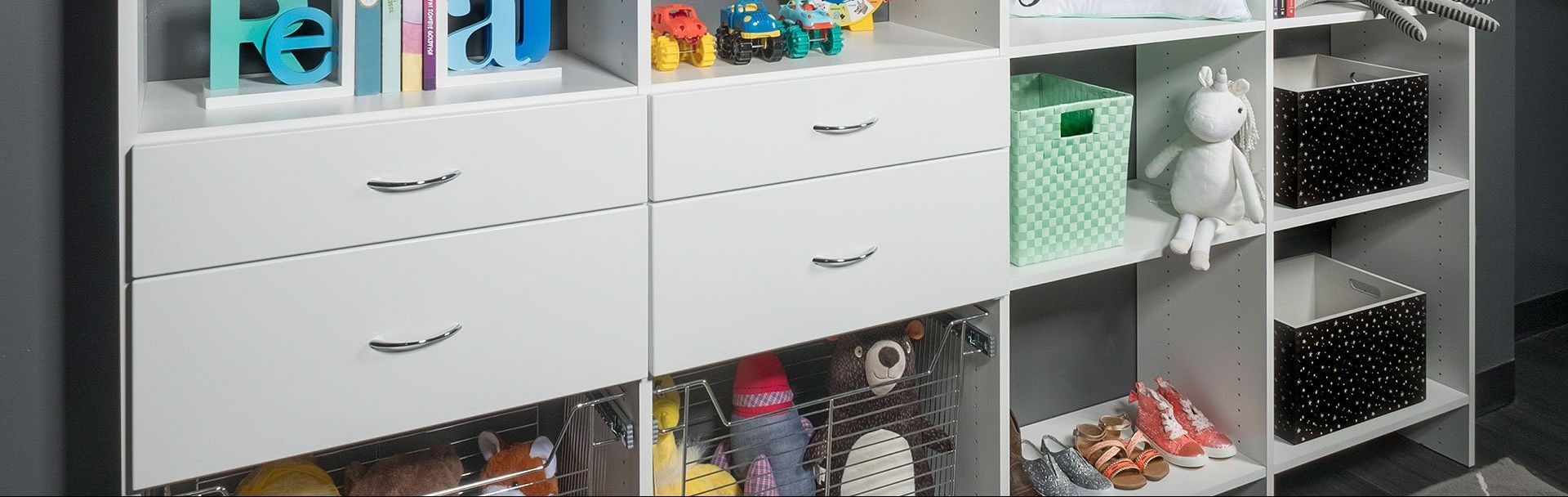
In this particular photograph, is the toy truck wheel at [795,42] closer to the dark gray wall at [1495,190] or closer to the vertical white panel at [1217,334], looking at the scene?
the vertical white panel at [1217,334]

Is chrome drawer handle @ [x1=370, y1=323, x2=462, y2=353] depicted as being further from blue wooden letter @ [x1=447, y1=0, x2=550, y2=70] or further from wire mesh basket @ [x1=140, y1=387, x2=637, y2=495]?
blue wooden letter @ [x1=447, y1=0, x2=550, y2=70]

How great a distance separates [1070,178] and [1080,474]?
52cm

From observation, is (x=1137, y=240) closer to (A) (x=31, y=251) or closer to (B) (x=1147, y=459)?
(B) (x=1147, y=459)

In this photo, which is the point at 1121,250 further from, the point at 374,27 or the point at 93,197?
the point at 93,197

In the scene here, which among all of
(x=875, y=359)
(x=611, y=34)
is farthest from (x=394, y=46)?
(x=875, y=359)

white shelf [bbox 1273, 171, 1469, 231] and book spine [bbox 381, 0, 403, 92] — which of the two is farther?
white shelf [bbox 1273, 171, 1469, 231]

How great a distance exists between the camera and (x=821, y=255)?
1.65 meters

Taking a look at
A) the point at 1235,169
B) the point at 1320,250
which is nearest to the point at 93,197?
the point at 1235,169

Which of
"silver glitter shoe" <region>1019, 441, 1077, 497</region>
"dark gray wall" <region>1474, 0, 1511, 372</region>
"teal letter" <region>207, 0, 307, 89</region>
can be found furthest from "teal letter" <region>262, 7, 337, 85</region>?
"dark gray wall" <region>1474, 0, 1511, 372</region>

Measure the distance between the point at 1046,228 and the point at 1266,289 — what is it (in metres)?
0.44

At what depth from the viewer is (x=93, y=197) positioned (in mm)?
1586

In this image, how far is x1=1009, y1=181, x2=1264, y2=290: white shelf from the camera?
1855mm

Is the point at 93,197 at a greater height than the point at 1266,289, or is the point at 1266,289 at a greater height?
the point at 93,197

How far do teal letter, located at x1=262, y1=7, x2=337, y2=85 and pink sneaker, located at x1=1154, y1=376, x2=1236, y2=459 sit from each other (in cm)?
149
